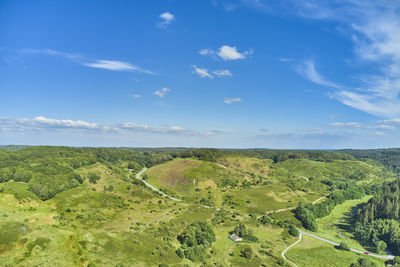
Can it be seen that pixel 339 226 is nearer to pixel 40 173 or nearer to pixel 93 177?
pixel 93 177

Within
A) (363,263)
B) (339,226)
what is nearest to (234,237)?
(363,263)

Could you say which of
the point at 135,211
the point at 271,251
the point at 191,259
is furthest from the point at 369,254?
the point at 135,211

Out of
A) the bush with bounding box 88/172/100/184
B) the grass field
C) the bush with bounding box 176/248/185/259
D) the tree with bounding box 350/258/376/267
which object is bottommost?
the grass field

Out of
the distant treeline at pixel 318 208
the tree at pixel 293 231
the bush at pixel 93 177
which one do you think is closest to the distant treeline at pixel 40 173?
the bush at pixel 93 177

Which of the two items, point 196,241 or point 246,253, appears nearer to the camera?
point 246,253

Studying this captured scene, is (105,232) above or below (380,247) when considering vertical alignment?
above

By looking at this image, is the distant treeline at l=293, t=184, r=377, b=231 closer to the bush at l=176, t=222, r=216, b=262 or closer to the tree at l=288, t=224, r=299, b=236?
the tree at l=288, t=224, r=299, b=236

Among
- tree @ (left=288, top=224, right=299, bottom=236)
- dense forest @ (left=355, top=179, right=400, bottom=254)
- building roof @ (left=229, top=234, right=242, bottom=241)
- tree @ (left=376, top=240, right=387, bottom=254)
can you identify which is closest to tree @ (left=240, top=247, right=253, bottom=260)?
building roof @ (left=229, top=234, right=242, bottom=241)

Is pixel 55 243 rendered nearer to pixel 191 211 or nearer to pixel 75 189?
pixel 75 189

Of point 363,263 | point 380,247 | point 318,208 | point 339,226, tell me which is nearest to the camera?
point 363,263
